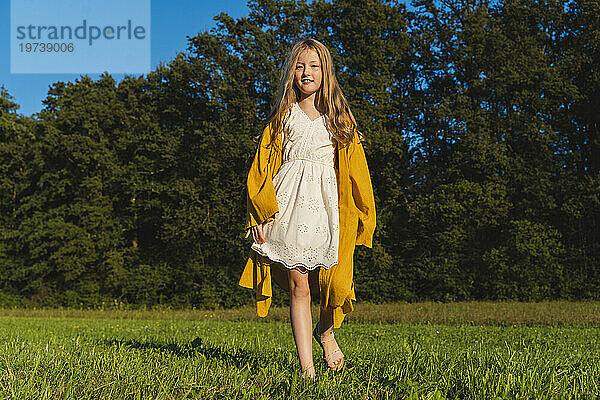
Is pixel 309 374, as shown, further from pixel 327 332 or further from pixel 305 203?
pixel 305 203

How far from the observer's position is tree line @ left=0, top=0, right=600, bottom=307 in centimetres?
2062

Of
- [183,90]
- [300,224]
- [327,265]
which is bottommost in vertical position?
[327,265]

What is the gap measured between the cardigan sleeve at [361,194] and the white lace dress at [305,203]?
0.47 feet

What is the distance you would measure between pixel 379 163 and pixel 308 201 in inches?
739

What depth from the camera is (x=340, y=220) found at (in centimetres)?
388

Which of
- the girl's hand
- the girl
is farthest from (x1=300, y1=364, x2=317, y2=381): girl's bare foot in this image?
the girl's hand

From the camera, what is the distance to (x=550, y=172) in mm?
20859

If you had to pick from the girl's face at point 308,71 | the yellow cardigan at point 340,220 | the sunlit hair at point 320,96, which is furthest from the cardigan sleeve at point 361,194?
the girl's face at point 308,71

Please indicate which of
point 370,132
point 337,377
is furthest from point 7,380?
point 370,132

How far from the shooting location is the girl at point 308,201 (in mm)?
3676

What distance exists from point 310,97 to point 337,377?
1.91m

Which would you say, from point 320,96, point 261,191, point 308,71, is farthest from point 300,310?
point 308,71

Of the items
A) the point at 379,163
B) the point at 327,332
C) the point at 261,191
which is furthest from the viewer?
the point at 379,163

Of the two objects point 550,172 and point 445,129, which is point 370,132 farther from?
point 550,172
